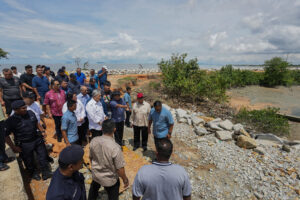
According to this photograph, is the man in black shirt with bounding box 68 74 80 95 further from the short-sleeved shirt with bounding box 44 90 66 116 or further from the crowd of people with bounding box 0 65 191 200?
the short-sleeved shirt with bounding box 44 90 66 116

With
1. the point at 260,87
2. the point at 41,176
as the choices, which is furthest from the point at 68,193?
the point at 260,87

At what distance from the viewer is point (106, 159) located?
84.8 inches

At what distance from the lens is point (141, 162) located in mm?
4270

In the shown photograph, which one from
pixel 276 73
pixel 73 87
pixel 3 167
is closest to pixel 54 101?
pixel 73 87

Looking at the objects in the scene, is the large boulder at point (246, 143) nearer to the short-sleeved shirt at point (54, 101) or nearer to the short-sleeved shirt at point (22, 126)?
the short-sleeved shirt at point (54, 101)

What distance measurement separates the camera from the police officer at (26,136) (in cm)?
279

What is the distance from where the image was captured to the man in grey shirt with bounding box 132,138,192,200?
168 centimetres

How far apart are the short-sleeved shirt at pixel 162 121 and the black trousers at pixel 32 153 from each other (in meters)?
2.45

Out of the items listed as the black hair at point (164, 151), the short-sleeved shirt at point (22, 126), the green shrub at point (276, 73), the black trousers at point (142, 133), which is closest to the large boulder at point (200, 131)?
the black trousers at point (142, 133)

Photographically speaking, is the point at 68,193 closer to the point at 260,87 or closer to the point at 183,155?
the point at 183,155

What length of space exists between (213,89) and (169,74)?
337 cm

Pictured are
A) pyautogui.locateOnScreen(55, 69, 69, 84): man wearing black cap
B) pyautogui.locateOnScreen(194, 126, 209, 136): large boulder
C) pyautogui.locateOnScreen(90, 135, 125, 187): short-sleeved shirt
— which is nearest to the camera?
pyautogui.locateOnScreen(90, 135, 125, 187): short-sleeved shirt

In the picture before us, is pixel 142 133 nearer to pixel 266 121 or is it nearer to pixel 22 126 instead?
pixel 22 126

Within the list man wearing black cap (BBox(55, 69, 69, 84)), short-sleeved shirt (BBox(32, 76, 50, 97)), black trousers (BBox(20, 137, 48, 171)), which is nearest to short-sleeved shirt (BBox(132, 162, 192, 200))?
black trousers (BBox(20, 137, 48, 171))
